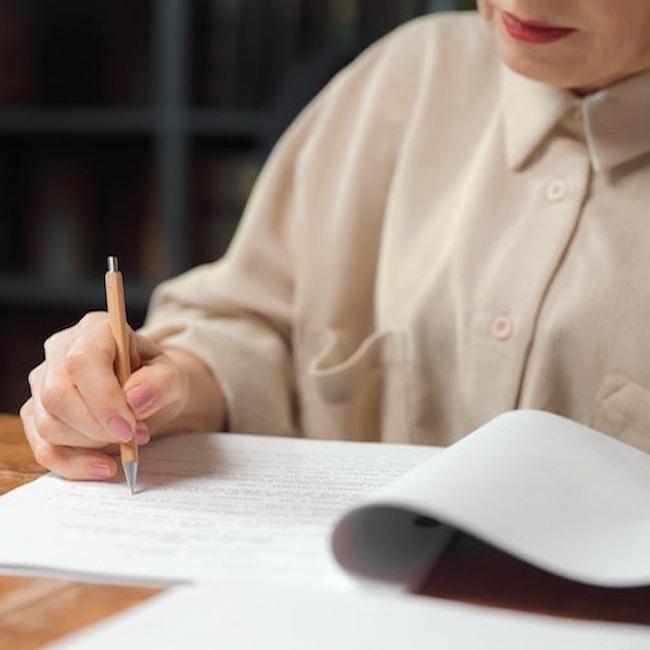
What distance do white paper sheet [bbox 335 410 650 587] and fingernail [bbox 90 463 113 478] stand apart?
22cm

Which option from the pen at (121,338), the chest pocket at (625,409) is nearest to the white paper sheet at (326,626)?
the pen at (121,338)

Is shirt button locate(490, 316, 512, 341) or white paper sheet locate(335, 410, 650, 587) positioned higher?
white paper sheet locate(335, 410, 650, 587)

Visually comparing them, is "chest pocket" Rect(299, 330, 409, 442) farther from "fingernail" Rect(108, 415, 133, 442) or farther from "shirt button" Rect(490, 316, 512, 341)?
"fingernail" Rect(108, 415, 133, 442)

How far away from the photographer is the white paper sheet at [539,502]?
0.54 m

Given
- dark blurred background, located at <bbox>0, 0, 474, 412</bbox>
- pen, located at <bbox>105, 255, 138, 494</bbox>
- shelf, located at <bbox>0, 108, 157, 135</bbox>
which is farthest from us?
shelf, located at <bbox>0, 108, 157, 135</bbox>

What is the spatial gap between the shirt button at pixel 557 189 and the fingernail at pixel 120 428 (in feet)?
1.33

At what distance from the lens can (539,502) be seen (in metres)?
0.58

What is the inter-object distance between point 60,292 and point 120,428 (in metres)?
1.71

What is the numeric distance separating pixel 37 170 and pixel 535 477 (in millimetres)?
2015

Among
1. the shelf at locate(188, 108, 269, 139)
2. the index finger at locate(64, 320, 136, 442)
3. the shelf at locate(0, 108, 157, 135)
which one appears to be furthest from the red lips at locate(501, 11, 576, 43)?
the shelf at locate(0, 108, 157, 135)

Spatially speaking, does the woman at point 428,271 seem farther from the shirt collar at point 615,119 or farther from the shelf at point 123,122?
the shelf at point 123,122

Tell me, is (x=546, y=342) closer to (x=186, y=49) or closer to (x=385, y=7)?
(x=385, y=7)

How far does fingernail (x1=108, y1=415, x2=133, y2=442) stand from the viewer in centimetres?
72

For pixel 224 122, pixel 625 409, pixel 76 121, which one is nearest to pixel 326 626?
pixel 625 409
